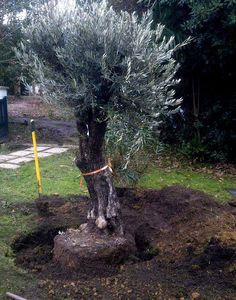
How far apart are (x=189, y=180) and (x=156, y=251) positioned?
426 cm

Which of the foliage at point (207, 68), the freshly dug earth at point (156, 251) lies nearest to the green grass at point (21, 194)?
the freshly dug earth at point (156, 251)

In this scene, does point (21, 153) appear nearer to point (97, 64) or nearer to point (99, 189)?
point (99, 189)

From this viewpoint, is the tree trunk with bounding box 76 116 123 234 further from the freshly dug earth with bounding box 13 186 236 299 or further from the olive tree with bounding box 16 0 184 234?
the freshly dug earth with bounding box 13 186 236 299

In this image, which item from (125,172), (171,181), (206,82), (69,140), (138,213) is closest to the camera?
(138,213)

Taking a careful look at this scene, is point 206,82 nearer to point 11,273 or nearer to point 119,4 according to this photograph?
point 119,4

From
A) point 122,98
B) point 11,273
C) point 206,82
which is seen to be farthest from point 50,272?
point 206,82

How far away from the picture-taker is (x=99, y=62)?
4.41 metres

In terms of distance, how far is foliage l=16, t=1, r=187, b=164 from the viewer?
14.6 ft

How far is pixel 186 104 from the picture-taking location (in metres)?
11.6

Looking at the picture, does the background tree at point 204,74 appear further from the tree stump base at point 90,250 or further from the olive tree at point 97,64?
the tree stump base at point 90,250

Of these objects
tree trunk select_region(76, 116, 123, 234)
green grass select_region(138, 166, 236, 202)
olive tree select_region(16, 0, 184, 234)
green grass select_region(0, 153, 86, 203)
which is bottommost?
green grass select_region(138, 166, 236, 202)

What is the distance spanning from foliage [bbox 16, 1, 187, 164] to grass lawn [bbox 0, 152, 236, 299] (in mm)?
1686

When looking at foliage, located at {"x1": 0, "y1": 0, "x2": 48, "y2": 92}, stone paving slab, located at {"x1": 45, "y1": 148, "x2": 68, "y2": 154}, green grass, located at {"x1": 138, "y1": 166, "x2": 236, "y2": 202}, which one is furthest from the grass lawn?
foliage, located at {"x1": 0, "y1": 0, "x2": 48, "y2": 92}

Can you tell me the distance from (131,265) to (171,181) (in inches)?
177
